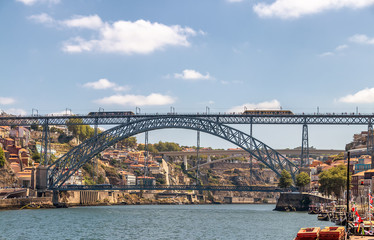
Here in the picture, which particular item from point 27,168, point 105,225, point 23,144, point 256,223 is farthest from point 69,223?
point 23,144

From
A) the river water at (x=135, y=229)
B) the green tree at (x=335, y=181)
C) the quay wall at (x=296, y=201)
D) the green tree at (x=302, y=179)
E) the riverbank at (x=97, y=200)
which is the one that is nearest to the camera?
the river water at (x=135, y=229)

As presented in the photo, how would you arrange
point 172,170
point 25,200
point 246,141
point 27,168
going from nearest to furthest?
point 25,200 < point 246,141 < point 27,168 < point 172,170

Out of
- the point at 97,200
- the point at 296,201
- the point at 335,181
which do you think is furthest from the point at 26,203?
the point at 335,181

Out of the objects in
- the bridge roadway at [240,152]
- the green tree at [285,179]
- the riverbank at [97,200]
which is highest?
the bridge roadway at [240,152]

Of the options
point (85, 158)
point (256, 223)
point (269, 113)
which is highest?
point (269, 113)

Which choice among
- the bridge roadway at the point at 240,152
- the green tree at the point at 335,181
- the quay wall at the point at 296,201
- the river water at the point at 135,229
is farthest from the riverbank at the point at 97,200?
the green tree at the point at 335,181

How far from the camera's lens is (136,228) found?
5997cm

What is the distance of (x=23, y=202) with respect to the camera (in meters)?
Result: 92.9

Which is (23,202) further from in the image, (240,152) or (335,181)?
(240,152)

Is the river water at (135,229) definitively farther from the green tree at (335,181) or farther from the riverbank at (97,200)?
the green tree at (335,181)

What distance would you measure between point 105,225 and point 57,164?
147 ft

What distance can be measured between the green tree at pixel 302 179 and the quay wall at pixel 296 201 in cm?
265

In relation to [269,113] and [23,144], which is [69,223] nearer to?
[269,113]

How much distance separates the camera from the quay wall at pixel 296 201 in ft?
304
